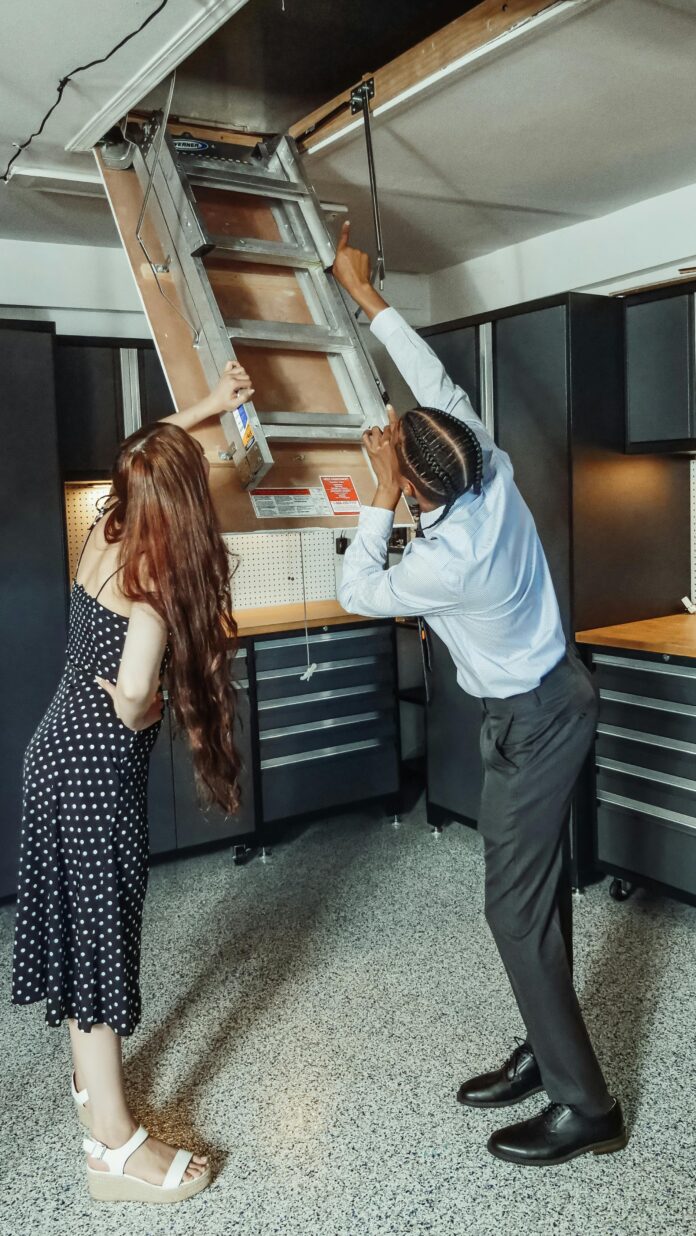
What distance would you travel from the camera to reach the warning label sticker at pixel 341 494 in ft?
6.93

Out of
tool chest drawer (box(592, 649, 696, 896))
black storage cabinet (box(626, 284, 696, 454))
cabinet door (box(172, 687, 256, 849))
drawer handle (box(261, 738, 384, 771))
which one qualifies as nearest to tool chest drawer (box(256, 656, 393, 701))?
cabinet door (box(172, 687, 256, 849))

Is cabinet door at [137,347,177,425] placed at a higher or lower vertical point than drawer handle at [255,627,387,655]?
higher

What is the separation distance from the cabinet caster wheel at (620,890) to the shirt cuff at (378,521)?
1.96m

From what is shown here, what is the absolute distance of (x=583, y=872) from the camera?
3383mm

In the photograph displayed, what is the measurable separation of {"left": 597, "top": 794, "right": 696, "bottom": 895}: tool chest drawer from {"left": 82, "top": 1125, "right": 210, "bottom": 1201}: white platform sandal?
183cm

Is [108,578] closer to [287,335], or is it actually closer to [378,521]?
[378,521]

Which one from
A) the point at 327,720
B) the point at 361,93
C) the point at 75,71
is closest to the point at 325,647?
the point at 327,720

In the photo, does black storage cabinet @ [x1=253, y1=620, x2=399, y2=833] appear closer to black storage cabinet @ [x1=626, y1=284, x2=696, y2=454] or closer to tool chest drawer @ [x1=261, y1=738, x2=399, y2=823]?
tool chest drawer @ [x1=261, y1=738, x2=399, y2=823]

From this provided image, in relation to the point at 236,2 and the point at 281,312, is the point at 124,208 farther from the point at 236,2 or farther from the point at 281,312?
the point at 236,2

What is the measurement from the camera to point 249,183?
2250 mm

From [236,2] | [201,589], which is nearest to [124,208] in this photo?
[236,2]

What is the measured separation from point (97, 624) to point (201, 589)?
24cm

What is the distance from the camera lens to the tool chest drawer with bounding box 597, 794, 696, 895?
3035mm

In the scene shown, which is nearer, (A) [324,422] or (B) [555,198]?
(A) [324,422]
